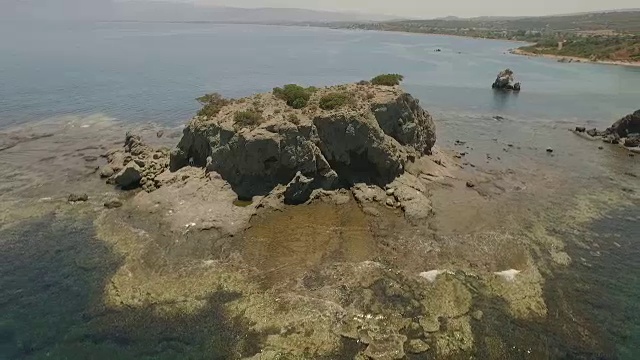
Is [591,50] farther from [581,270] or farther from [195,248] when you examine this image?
[195,248]

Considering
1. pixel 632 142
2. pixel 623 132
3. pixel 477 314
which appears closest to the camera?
pixel 477 314

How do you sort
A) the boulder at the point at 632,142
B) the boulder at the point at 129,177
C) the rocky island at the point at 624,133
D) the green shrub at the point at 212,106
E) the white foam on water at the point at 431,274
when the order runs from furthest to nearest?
A: the rocky island at the point at 624,133 < the boulder at the point at 632,142 < the green shrub at the point at 212,106 < the boulder at the point at 129,177 < the white foam on water at the point at 431,274

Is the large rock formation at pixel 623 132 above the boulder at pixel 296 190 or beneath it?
above

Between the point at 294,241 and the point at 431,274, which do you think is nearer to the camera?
the point at 431,274

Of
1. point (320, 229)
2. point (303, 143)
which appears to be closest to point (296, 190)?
point (303, 143)

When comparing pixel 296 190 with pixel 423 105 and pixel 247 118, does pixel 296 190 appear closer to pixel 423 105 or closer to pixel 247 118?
pixel 247 118

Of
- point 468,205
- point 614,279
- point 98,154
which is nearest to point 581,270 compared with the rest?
point 614,279

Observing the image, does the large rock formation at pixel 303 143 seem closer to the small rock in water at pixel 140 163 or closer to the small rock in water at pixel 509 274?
the small rock in water at pixel 140 163

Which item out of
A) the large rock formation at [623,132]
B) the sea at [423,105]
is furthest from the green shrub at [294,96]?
the large rock formation at [623,132]

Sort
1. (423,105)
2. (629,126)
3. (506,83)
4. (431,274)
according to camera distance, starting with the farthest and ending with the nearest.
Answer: (506,83) → (423,105) → (629,126) → (431,274)
